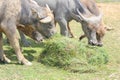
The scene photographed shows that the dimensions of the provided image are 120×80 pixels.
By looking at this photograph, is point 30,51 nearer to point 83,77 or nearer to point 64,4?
point 64,4

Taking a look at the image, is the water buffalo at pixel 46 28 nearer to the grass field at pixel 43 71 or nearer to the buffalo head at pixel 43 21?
the buffalo head at pixel 43 21

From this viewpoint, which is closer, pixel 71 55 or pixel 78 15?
pixel 71 55

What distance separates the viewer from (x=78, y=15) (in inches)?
430

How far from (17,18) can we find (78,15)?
227 cm

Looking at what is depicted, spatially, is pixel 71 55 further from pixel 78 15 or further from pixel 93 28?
pixel 78 15

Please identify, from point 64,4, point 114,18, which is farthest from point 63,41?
point 114,18

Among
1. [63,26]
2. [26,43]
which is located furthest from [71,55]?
[26,43]

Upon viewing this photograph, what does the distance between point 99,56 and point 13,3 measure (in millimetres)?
2447

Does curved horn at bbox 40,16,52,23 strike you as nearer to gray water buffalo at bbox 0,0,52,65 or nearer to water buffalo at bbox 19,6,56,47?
gray water buffalo at bbox 0,0,52,65

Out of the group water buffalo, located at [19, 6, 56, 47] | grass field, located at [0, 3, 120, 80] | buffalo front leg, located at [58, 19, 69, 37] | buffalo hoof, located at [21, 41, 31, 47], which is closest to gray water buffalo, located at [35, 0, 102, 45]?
buffalo front leg, located at [58, 19, 69, 37]

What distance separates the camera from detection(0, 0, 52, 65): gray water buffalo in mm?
9102

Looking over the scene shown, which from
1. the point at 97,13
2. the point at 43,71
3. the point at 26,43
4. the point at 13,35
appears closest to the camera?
the point at 43,71

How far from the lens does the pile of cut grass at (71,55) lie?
908 centimetres

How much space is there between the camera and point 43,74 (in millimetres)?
8703
